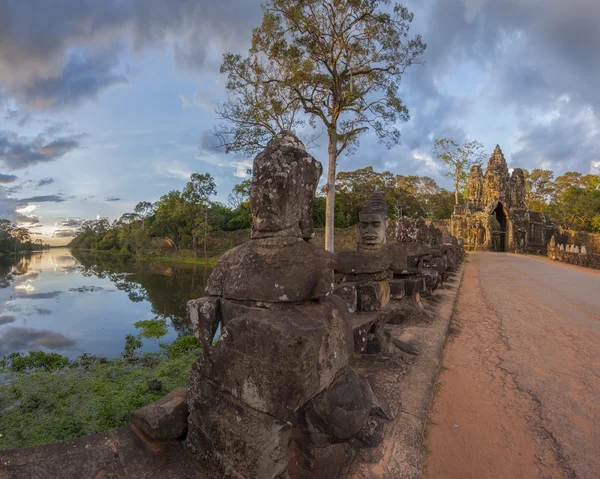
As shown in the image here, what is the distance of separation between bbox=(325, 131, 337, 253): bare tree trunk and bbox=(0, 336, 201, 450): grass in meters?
7.49

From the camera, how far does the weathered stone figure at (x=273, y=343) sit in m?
1.27

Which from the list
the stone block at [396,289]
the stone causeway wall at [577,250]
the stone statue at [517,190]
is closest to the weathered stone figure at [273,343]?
the stone block at [396,289]

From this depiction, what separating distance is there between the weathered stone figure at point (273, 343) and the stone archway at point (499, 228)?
112 feet

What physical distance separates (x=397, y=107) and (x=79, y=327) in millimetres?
16552

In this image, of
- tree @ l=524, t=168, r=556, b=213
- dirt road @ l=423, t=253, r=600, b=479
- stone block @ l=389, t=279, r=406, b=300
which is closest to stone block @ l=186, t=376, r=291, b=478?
dirt road @ l=423, t=253, r=600, b=479

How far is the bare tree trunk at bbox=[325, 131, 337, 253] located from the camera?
13977 millimetres

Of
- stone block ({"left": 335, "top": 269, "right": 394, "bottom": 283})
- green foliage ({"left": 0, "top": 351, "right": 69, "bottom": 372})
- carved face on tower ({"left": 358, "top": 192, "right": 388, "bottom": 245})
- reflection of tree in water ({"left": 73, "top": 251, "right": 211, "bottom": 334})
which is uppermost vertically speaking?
carved face on tower ({"left": 358, "top": 192, "right": 388, "bottom": 245})

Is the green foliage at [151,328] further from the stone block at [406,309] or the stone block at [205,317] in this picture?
the stone block at [205,317]

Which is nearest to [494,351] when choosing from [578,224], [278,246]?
[278,246]

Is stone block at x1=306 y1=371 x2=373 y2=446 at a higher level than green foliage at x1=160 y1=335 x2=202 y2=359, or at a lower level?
higher

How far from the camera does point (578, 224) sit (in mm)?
34656

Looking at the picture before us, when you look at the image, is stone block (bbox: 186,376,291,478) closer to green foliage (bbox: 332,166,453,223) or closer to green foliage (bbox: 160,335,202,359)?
green foliage (bbox: 160,335,202,359)

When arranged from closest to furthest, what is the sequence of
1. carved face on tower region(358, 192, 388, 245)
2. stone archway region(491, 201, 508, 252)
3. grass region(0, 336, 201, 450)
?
carved face on tower region(358, 192, 388, 245) < grass region(0, 336, 201, 450) < stone archway region(491, 201, 508, 252)

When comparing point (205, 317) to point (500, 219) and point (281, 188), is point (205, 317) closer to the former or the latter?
point (281, 188)
